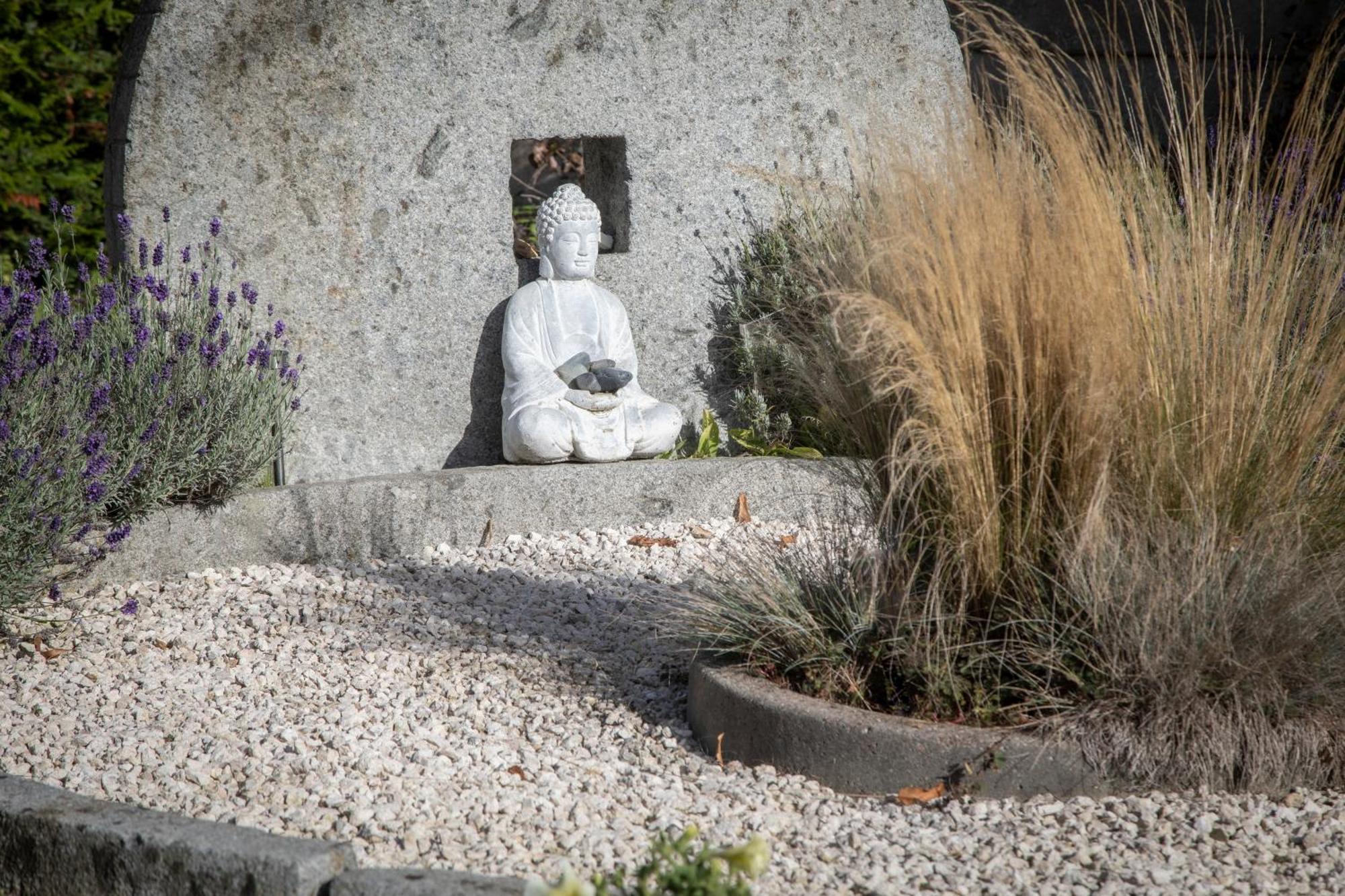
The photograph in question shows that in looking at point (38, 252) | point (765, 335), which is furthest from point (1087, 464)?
point (38, 252)

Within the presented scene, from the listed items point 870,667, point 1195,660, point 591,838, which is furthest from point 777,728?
point 1195,660

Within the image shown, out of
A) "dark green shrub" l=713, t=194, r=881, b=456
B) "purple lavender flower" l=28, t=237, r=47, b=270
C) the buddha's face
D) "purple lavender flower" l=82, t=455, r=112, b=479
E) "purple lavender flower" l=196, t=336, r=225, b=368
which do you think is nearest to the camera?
"purple lavender flower" l=82, t=455, r=112, b=479

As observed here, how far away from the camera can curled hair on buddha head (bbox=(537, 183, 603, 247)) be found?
4.65 metres

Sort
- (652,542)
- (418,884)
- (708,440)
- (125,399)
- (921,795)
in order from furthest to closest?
(708,440)
(652,542)
(125,399)
(921,795)
(418,884)

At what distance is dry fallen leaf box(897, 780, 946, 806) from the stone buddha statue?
7.55ft

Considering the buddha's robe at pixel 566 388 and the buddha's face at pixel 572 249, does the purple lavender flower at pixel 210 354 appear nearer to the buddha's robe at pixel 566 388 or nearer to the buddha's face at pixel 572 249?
the buddha's robe at pixel 566 388

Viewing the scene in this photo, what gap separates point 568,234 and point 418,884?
3.10 metres

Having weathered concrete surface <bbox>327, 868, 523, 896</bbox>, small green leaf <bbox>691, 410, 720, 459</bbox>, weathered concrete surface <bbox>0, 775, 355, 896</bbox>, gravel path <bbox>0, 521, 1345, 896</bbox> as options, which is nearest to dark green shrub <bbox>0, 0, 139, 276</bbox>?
small green leaf <bbox>691, 410, 720, 459</bbox>

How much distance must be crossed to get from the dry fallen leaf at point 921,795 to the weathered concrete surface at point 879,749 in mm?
15

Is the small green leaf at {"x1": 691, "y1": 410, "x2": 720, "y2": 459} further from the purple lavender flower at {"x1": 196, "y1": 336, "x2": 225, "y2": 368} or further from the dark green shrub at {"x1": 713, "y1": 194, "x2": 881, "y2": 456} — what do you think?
the purple lavender flower at {"x1": 196, "y1": 336, "x2": 225, "y2": 368}

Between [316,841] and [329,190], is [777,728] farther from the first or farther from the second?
[329,190]

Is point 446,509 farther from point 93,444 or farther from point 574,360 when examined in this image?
point 93,444

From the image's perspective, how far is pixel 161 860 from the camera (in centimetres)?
201

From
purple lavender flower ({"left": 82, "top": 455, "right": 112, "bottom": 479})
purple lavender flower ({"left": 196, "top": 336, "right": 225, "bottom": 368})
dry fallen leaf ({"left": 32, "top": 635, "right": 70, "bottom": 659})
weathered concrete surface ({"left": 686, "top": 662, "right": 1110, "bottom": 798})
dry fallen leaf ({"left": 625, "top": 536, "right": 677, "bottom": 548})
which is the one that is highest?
purple lavender flower ({"left": 196, "top": 336, "right": 225, "bottom": 368})
